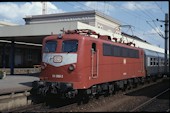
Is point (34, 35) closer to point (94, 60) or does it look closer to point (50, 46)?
point (50, 46)

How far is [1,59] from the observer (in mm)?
46000

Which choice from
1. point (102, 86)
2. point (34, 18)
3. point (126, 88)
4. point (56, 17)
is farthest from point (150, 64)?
point (34, 18)

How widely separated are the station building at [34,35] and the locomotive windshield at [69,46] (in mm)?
10298

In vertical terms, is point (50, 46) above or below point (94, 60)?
above

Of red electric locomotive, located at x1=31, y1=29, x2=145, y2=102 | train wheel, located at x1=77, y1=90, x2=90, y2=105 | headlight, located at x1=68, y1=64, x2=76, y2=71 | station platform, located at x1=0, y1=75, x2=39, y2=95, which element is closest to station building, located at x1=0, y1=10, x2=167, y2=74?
station platform, located at x1=0, y1=75, x2=39, y2=95

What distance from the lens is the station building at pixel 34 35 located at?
1082 inches

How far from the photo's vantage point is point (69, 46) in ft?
47.3

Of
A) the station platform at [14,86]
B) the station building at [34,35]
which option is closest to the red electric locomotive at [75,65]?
the station platform at [14,86]

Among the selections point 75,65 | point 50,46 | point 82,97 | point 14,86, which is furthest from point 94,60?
point 14,86

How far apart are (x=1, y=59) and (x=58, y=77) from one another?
110 ft

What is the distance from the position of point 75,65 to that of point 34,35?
15.4m

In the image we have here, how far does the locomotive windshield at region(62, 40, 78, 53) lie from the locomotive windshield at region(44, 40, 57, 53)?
1.73 feet

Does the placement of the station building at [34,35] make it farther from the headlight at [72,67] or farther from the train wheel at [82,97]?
the headlight at [72,67]

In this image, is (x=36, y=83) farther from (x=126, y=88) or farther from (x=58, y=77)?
(x=126, y=88)
